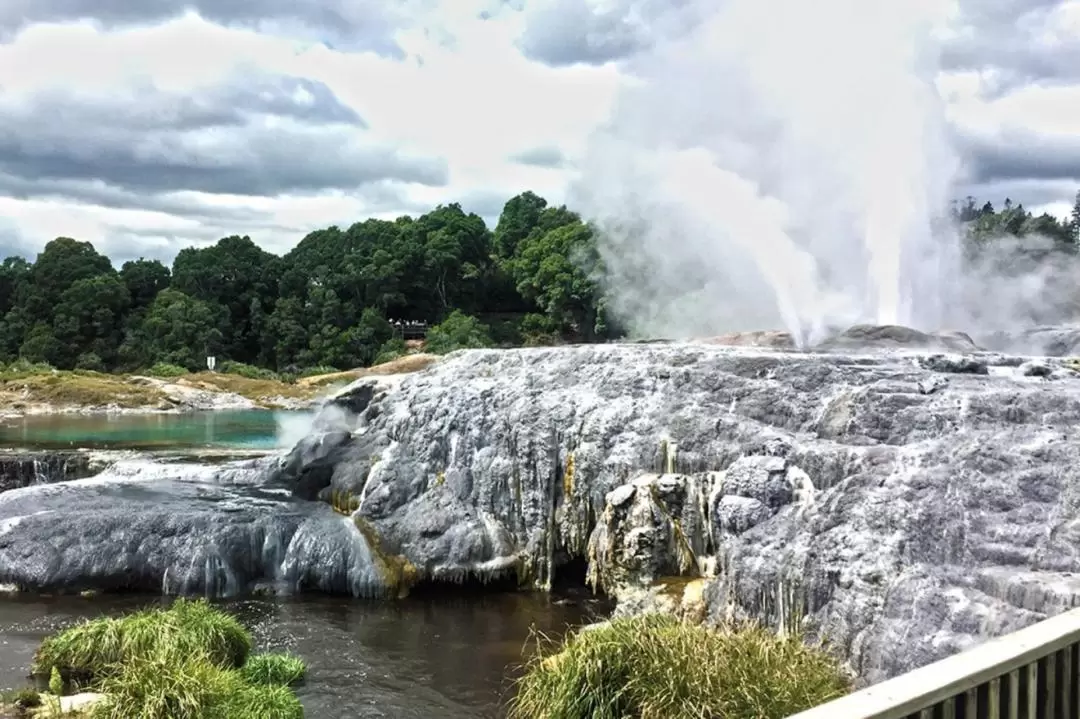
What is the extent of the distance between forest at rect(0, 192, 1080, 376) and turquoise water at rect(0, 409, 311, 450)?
14319 mm

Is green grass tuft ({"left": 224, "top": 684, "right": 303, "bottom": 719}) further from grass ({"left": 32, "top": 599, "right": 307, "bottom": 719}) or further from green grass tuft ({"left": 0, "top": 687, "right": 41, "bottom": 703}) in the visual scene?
green grass tuft ({"left": 0, "top": 687, "right": 41, "bottom": 703})

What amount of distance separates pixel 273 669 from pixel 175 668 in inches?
92.2

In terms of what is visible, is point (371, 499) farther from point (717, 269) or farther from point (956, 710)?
point (717, 269)

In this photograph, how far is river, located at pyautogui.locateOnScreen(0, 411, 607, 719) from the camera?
9812mm

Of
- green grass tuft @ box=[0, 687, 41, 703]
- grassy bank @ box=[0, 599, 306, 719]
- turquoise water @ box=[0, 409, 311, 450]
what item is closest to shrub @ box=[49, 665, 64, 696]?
grassy bank @ box=[0, 599, 306, 719]

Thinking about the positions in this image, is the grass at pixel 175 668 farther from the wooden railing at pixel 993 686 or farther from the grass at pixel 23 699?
the wooden railing at pixel 993 686

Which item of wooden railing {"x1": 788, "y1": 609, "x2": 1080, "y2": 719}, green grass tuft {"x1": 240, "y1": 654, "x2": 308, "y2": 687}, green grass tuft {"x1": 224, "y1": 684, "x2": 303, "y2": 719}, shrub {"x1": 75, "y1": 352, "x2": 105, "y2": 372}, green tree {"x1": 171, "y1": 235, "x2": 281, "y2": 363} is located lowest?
green grass tuft {"x1": 240, "y1": 654, "x2": 308, "y2": 687}

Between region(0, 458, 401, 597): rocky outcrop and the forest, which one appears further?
the forest

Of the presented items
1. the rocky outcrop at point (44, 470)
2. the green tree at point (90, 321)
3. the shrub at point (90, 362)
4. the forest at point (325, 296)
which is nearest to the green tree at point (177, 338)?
the forest at point (325, 296)

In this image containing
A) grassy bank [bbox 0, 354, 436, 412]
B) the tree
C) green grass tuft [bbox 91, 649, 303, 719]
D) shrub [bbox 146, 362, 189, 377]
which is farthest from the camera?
the tree

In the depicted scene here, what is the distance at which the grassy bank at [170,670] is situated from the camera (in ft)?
24.5

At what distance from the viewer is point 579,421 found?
46.9ft

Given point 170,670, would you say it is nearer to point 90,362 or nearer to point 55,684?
point 55,684

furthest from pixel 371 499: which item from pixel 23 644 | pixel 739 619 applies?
pixel 739 619
